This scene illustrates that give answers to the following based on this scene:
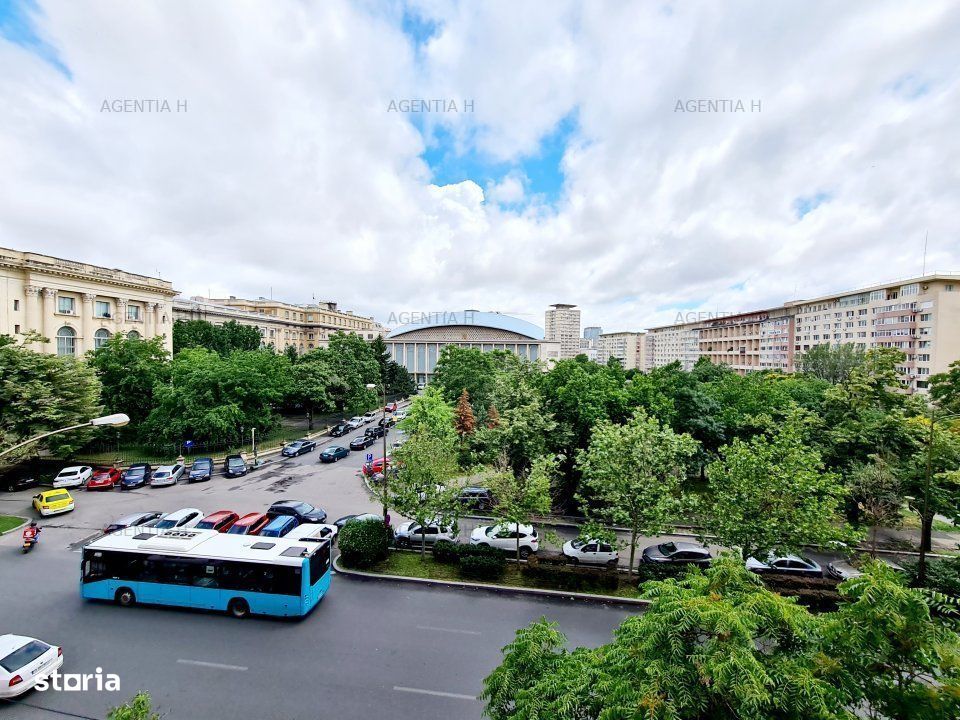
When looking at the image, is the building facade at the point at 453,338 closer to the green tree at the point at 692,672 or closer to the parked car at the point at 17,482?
the parked car at the point at 17,482

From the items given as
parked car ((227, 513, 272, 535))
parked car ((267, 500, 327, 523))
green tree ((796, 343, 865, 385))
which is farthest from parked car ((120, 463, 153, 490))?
green tree ((796, 343, 865, 385))

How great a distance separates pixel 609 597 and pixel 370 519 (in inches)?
382

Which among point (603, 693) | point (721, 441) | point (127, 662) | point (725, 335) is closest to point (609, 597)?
point (603, 693)

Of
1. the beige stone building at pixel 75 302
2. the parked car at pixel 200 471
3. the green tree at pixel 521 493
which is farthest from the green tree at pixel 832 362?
the beige stone building at pixel 75 302

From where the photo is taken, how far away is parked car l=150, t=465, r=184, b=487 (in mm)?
26750

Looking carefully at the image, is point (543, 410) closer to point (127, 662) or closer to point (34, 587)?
point (127, 662)

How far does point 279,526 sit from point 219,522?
317 centimetres

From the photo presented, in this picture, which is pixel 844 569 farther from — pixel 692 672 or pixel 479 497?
pixel 692 672

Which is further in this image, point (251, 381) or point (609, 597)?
point (251, 381)

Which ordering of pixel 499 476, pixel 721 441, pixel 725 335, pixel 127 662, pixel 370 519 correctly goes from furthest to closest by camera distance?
pixel 725 335 < pixel 721 441 < pixel 370 519 < pixel 499 476 < pixel 127 662

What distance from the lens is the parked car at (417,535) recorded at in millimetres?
18734

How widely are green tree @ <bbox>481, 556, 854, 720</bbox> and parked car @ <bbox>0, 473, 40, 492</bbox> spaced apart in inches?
1327

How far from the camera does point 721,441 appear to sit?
2658cm

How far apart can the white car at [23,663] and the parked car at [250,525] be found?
7.72m
